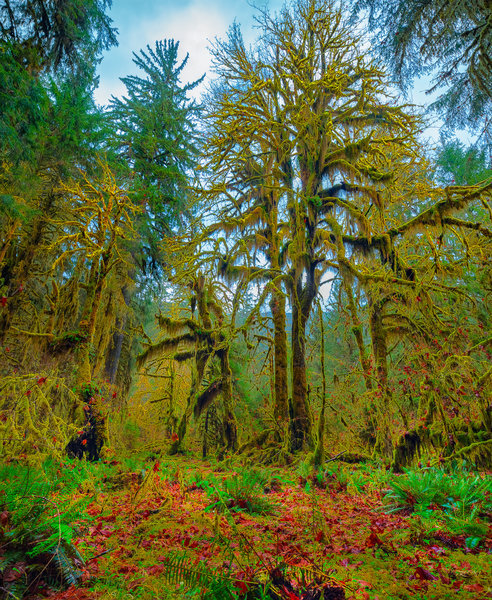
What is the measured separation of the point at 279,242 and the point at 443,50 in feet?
16.9

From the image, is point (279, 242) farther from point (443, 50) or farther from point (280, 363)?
point (443, 50)

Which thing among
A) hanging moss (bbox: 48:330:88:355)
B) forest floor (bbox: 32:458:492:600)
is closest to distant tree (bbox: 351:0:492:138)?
forest floor (bbox: 32:458:492:600)

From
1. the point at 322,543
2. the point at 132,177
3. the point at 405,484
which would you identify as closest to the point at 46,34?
the point at 132,177

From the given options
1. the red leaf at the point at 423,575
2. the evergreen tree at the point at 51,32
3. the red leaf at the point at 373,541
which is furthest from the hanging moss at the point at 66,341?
the red leaf at the point at 423,575

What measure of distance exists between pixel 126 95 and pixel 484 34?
1192 centimetres

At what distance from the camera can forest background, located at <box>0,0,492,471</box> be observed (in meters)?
5.14

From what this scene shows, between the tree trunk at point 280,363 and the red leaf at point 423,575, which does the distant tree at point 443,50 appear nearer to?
the tree trunk at point 280,363

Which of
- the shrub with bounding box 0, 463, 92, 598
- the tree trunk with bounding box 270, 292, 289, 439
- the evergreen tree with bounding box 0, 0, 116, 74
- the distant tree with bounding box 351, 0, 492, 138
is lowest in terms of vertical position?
the shrub with bounding box 0, 463, 92, 598

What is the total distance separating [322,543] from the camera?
2.61 meters

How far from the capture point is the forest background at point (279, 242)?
5137mm

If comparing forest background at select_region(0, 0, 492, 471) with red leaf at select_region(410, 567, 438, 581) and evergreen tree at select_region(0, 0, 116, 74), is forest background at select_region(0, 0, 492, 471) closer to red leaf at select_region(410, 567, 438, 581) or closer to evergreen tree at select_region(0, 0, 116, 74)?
evergreen tree at select_region(0, 0, 116, 74)

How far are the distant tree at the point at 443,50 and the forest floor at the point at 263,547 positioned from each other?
6.46m

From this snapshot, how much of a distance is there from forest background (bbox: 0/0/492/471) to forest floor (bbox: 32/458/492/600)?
5.06ft

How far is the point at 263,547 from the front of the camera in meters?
2.51
